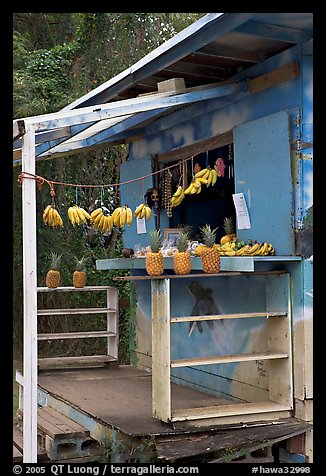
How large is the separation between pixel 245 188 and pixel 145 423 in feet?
7.77

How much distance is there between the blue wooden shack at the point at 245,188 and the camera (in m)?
5.69

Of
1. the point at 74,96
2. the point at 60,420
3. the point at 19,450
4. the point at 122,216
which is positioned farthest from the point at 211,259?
the point at 74,96

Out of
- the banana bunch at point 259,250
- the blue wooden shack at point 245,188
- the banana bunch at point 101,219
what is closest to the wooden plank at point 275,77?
the blue wooden shack at point 245,188

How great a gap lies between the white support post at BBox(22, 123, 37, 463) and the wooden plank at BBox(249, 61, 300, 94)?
2268 millimetres

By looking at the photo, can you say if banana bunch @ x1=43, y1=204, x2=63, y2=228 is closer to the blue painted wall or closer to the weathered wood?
the blue painted wall

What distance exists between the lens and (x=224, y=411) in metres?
5.79

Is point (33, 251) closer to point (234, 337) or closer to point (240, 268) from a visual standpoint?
point (240, 268)

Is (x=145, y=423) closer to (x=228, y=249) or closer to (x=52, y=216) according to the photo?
(x=228, y=249)

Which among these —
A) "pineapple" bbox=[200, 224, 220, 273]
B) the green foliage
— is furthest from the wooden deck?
the green foliage

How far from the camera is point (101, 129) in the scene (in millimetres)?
7727

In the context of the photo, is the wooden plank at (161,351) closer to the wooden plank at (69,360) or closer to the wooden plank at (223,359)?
the wooden plank at (223,359)

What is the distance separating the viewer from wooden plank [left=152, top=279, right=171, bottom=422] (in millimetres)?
5594
